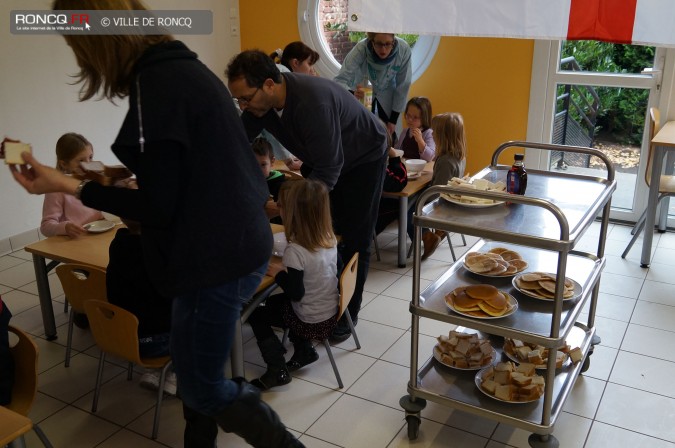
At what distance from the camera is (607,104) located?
501 centimetres

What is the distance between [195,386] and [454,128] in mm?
2690

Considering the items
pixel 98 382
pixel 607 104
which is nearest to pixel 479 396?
pixel 98 382

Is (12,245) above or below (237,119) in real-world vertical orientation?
below

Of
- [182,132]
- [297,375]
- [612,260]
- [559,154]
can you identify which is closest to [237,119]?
[182,132]

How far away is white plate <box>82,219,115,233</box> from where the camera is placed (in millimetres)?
3285

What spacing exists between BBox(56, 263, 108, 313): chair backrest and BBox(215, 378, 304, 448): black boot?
975 mm

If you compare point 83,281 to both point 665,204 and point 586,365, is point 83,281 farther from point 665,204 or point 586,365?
point 665,204

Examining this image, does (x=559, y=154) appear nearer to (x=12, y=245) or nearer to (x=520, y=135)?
(x=520, y=135)

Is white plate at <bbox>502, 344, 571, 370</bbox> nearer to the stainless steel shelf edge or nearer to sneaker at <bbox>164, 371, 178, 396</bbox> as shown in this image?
the stainless steel shelf edge

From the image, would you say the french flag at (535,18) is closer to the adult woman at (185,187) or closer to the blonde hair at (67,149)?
the adult woman at (185,187)

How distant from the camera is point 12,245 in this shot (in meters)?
4.72

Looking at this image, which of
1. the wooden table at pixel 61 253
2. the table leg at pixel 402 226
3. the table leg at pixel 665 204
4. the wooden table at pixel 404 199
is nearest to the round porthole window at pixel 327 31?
the wooden table at pixel 404 199

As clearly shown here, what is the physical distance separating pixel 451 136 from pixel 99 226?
216cm

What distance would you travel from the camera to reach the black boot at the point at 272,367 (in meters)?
2.95
